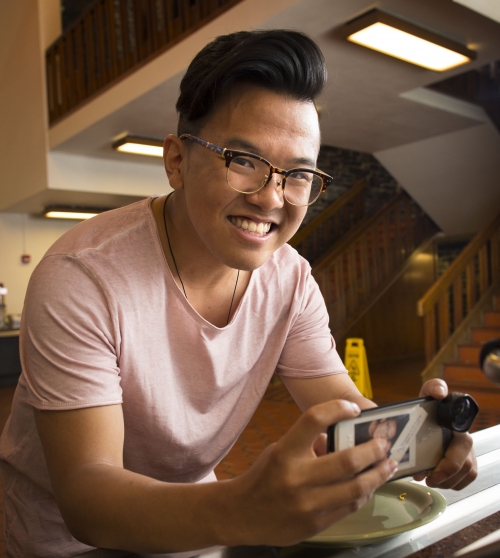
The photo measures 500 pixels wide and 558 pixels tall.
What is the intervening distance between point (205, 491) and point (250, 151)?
60cm

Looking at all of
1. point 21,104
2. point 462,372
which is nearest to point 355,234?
point 462,372

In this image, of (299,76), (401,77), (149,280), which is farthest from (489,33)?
(149,280)

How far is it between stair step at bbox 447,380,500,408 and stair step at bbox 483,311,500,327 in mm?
947

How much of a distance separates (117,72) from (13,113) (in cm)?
307

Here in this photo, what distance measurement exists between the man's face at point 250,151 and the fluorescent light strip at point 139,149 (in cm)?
589

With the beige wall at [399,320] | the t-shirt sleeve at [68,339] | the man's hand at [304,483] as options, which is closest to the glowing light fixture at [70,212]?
the beige wall at [399,320]

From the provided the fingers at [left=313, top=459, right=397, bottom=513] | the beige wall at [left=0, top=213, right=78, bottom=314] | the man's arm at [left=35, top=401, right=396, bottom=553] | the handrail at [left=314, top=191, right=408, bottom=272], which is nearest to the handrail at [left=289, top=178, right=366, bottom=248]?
the handrail at [left=314, top=191, right=408, bottom=272]

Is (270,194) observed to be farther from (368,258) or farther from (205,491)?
(368,258)

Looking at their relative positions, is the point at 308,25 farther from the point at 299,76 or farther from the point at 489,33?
the point at 299,76

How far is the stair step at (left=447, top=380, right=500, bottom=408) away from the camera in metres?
5.78

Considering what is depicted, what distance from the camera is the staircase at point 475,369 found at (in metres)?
5.85

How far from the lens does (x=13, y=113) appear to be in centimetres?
837

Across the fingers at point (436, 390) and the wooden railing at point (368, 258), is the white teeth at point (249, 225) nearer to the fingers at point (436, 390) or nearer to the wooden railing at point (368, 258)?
the fingers at point (436, 390)

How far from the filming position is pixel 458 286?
6820 millimetres
